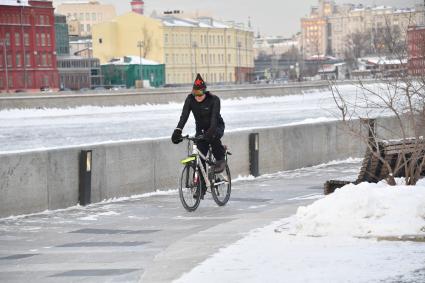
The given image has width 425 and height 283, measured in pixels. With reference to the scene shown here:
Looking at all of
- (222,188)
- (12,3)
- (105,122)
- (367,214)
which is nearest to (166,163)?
(222,188)

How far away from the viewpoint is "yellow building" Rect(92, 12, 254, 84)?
180750 mm

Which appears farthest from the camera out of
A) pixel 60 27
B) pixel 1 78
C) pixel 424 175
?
pixel 60 27

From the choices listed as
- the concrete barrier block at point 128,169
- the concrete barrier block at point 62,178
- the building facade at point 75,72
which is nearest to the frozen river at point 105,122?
the concrete barrier block at point 128,169

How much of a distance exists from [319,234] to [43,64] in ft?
422

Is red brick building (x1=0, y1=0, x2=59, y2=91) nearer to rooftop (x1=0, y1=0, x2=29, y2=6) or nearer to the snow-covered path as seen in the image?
rooftop (x1=0, y1=0, x2=29, y2=6)

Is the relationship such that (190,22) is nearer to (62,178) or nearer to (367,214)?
(62,178)

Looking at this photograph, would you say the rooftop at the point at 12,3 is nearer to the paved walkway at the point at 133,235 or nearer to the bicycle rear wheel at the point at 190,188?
the paved walkway at the point at 133,235

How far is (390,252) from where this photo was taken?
9711 mm

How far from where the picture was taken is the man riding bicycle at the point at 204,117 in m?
14.7

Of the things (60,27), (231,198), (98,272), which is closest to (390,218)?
(98,272)

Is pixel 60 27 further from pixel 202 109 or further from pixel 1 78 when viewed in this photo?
pixel 202 109

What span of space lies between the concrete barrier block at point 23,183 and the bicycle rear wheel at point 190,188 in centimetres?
211

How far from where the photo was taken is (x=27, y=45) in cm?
13575

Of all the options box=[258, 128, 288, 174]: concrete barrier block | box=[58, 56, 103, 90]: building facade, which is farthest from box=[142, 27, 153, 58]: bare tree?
box=[258, 128, 288, 174]: concrete barrier block
